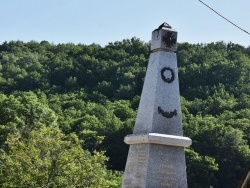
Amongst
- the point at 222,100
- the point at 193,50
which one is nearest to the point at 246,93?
the point at 222,100

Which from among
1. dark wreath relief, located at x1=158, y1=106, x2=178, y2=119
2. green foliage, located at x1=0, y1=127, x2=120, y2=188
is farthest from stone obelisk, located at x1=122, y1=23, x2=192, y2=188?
green foliage, located at x1=0, y1=127, x2=120, y2=188

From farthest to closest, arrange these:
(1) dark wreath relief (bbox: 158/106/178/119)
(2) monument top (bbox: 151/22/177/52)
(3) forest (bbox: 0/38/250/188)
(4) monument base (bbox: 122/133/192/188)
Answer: (3) forest (bbox: 0/38/250/188) < (2) monument top (bbox: 151/22/177/52) < (1) dark wreath relief (bbox: 158/106/178/119) < (4) monument base (bbox: 122/133/192/188)

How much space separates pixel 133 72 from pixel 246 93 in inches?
565

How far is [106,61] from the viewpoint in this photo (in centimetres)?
8456

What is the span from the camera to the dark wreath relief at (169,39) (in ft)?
46.8

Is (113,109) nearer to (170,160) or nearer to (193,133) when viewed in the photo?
(193,133)

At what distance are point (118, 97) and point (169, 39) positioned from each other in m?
61.2

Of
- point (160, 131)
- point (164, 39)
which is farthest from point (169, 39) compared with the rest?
point (160, 131)

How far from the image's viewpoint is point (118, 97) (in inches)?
2970

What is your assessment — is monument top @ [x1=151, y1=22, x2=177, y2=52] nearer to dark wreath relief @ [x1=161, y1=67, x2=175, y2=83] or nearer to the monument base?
dark wreath relief @ [x1=161, y1=67, x2=175, y2=83]

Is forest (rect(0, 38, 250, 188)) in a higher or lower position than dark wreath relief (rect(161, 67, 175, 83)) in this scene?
higher

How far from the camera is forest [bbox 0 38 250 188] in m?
54.6

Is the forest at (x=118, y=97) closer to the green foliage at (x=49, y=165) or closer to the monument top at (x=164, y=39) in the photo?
the green foliage at (x=49, y=165)

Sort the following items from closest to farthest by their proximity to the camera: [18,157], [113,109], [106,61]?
[18,157] < [113,109] < [106,61]
